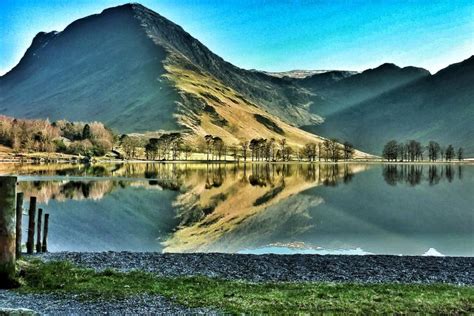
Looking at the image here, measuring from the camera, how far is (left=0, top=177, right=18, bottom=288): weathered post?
21516 millimetres

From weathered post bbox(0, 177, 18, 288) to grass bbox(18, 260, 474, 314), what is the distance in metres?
0.93

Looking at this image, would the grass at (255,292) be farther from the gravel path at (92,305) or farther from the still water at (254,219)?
the still water at (254,219)

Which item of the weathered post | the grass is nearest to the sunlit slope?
the grass

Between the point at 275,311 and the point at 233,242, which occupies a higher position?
the point at 275,311

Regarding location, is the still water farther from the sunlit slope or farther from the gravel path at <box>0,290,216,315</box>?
the gravel path at <box>0,290,216,315</box>

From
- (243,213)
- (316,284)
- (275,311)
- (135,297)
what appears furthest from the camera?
(243,213)

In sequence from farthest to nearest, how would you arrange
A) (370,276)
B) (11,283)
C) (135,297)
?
(370,276) → (11,283) → (135,297)

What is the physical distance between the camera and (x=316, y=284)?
2423 centimetres

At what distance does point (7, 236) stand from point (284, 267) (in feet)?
52.4

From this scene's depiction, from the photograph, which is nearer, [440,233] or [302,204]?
[440,233]

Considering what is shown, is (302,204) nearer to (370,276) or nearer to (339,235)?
(339,235)

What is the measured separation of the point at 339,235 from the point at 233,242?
13.7 m

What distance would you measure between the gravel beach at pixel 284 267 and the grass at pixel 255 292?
1417 millimetres

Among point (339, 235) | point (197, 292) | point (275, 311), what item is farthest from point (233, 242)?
point (275, 311)
